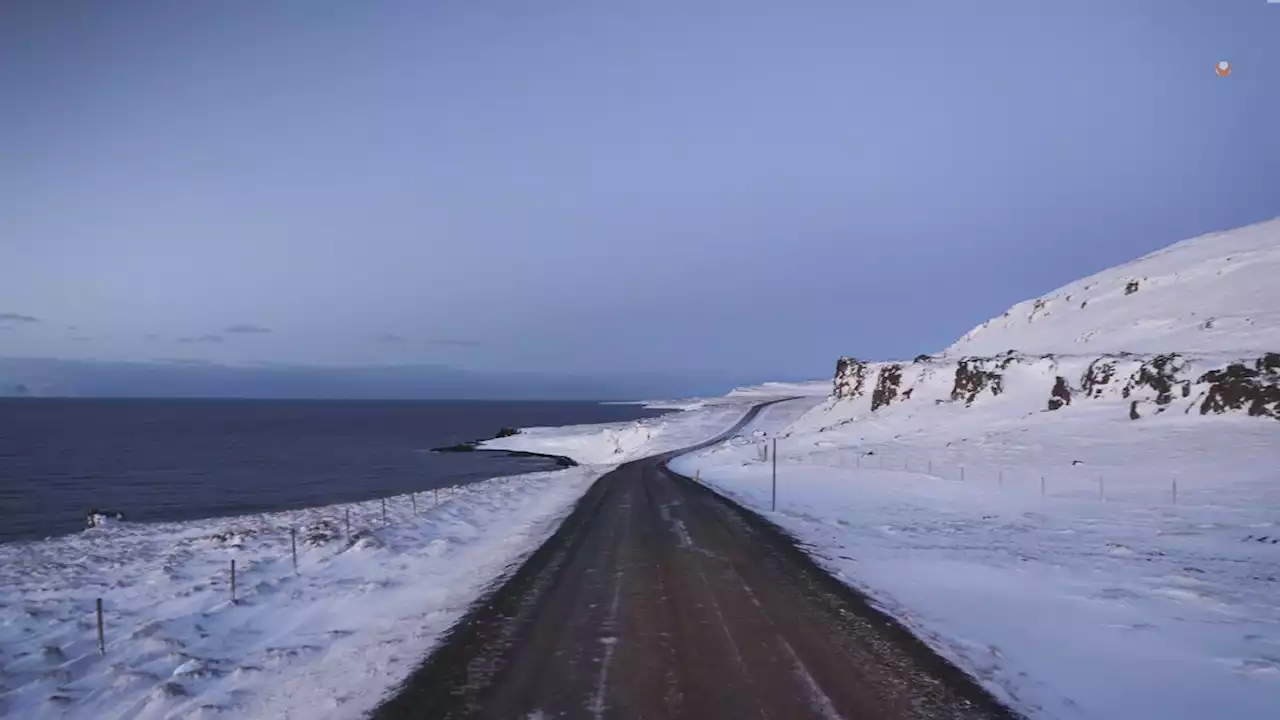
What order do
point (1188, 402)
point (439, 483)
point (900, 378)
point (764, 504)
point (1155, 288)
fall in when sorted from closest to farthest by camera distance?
point (764, 504) → point (1188, 402) → point (439, 483) → point (900, 378) → point (1155, 288)

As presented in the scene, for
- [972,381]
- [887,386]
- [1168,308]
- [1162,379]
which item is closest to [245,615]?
[1162,379]

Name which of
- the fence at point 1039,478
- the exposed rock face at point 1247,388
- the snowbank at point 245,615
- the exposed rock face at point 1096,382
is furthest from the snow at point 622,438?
the snowbank at point 245,615

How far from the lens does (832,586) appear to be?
46.8ft

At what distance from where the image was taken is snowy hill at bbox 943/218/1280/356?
4897cm

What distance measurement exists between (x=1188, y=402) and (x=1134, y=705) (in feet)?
119

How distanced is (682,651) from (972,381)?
49.5 meters

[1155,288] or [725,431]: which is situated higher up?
[1155,288]

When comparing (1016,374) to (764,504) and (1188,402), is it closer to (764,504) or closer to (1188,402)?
(1188,402)

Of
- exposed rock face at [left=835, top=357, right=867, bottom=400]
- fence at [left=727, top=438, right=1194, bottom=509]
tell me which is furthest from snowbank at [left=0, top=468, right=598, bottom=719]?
exposed rock face at [left=835, top=357, right=867, bottom=400]

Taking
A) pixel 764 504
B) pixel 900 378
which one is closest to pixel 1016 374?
pixel 900 378

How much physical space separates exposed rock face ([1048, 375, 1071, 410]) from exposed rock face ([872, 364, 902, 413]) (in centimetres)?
1669

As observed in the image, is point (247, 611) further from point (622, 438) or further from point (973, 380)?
point (622, 438)

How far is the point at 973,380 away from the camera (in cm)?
5369

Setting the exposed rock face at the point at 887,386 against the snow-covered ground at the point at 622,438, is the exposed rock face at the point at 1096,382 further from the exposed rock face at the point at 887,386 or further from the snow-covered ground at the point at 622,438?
the snow-covered ground at the point at 622,438
